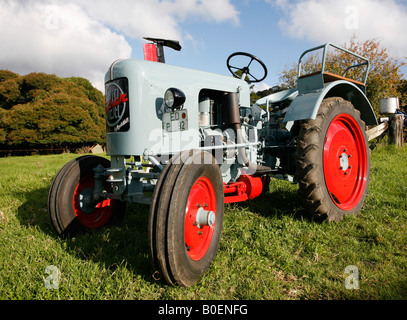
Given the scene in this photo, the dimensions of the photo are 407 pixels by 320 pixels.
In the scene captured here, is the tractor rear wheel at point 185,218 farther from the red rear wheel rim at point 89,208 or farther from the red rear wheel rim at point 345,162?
the red rear wheel rim at point 345,162

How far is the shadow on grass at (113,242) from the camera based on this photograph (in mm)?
2172

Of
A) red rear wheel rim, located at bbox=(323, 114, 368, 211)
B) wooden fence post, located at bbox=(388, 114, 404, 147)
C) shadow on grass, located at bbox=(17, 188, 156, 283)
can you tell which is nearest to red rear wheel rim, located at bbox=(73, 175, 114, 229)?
shadow on grass, located at bbox=(17, 188, 156, 283)

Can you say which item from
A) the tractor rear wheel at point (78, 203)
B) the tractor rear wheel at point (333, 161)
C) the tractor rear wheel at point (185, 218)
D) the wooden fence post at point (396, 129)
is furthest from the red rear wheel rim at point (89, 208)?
the wooden fence post at point (396, 129)

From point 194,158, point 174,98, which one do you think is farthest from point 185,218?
point 174,98

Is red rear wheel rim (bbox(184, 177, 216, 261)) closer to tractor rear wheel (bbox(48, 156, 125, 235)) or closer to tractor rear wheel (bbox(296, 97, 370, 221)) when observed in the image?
tractor rear wheel (bbox(296, 97, 370, 221))

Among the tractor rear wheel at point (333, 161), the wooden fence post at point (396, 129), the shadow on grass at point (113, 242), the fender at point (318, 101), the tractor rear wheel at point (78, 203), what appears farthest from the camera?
the wooden fence post at point (396, 129)

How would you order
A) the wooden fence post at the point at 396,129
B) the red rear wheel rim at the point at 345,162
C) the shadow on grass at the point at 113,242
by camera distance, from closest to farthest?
1. the shadow on grass at the point at 113,242
2. the red rear wheel rim at the point at 345,162
3. the wooden fence post at the point at 396,129

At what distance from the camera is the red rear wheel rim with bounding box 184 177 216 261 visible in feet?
6.72

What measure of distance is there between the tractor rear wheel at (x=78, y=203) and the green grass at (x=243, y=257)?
139 mm

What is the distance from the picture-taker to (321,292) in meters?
1.83

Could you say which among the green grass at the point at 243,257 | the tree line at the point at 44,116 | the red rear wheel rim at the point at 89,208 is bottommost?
the green grass at the point at 243,257

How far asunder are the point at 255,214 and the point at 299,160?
924mm

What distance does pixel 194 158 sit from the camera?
199cm

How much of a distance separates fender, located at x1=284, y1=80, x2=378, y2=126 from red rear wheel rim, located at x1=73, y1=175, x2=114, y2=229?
219 cm
